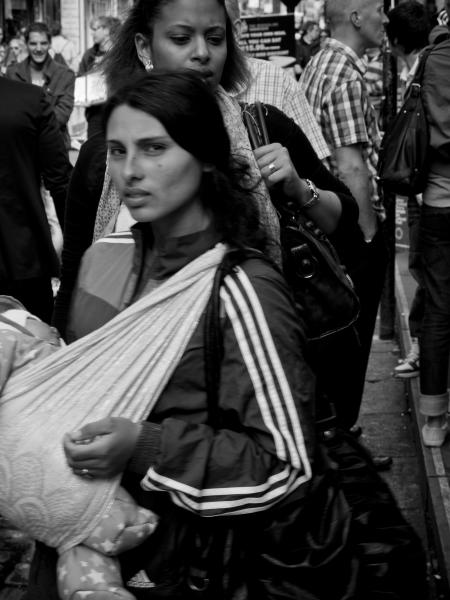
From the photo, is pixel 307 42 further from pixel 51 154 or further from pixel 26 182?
pixel 26 182

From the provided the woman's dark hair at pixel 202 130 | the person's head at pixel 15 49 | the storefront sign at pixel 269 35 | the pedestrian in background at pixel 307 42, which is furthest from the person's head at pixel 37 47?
the woman's dark hair at pixel 202 130

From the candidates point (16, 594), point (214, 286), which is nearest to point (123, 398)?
point (214, 286)

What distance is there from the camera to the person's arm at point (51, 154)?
18.0 feet

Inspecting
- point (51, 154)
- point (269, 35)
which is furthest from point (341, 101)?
point (269, 35)

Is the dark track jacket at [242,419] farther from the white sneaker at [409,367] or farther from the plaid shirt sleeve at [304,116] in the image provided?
the white sneaker at [409,367]

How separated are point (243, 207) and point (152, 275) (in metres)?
0.25

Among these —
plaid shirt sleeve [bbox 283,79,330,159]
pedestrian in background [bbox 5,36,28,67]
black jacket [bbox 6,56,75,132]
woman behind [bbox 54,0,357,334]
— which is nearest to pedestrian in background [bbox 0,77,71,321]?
plaid shirt sleeve [bbox 283,79,330,159]

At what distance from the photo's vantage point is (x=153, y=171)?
7.54 feet

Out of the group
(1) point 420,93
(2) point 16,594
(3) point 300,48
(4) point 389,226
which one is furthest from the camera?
(3) point 300,48

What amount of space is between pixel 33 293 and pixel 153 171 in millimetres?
3493

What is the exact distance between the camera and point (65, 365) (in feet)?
7.34

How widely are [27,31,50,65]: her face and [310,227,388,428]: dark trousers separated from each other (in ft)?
34.6

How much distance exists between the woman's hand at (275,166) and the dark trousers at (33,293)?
298cm

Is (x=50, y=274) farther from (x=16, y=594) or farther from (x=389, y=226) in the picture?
(x=389, y=226)
